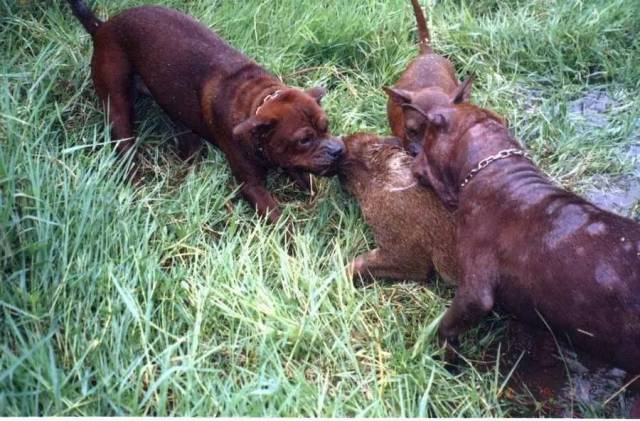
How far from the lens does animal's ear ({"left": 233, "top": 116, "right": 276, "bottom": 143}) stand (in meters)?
4.53

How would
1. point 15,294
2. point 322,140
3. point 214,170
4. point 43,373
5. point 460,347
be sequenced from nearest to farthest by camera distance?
point 43,373 → point 15,294 → point 460,347 → point 322,140 → point 214,170

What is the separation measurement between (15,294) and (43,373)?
17.4 inches

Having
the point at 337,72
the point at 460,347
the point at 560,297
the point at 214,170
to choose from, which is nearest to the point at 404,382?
the point at 460,347

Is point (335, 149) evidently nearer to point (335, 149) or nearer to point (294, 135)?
point (335, 149)

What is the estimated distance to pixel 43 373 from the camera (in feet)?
10.5

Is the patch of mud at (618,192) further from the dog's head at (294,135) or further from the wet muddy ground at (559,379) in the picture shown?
the dog's head at (294,135)

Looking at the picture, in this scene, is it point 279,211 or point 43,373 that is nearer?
point 43,373

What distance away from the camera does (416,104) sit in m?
4.68

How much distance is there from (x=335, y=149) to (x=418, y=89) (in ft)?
2.82

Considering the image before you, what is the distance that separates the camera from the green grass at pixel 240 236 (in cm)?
337

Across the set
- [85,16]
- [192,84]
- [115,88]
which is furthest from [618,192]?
[85,16]

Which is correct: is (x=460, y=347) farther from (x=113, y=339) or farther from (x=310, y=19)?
(x=310, y=19)

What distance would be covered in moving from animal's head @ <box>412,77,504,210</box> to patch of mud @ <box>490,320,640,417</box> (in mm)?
820

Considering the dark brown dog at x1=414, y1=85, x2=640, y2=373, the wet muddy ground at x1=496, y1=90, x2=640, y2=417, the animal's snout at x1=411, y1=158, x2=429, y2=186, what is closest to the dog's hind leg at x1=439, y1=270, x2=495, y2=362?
the dark brown dog at x1=414, y1=85, x2=640, y2=373
